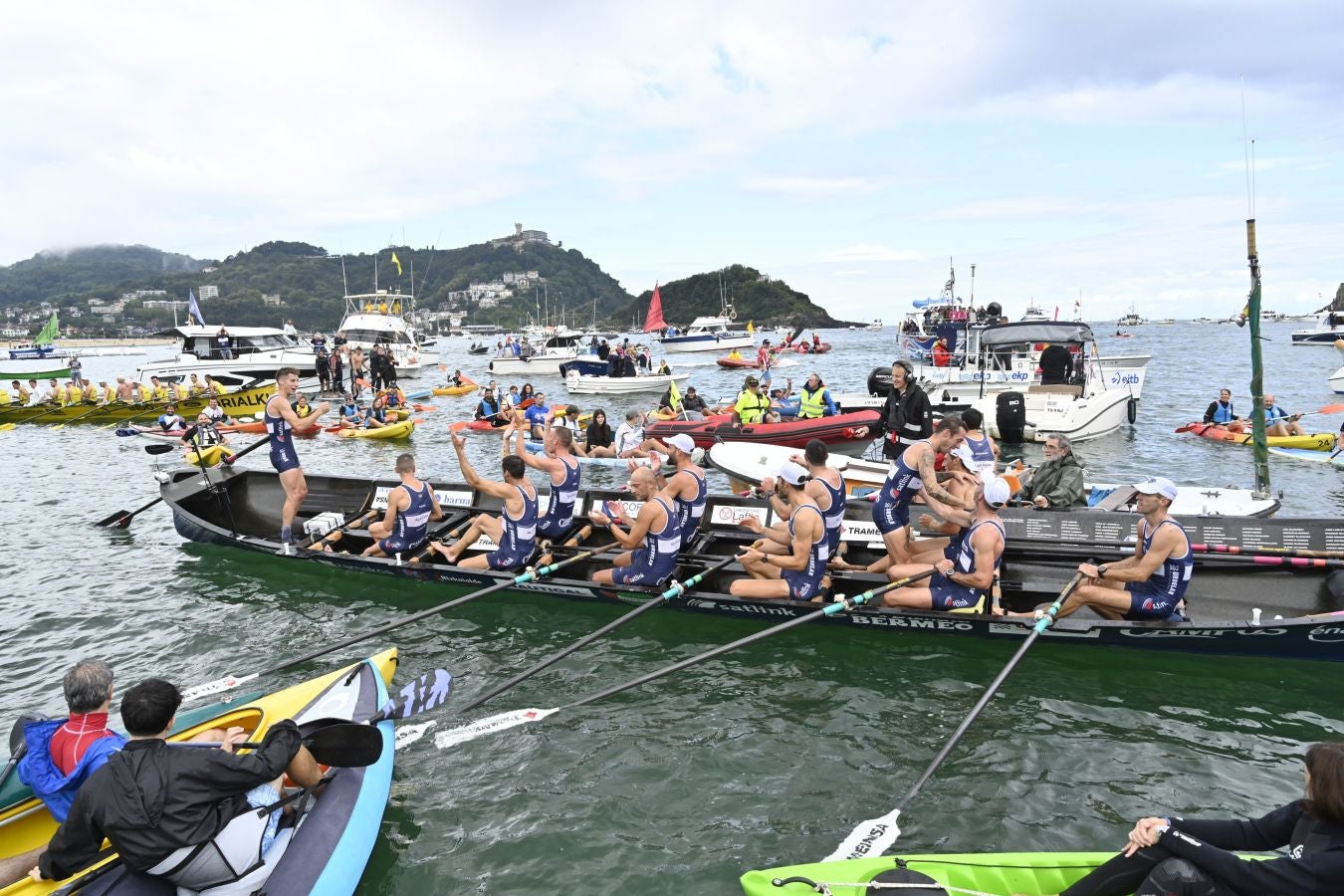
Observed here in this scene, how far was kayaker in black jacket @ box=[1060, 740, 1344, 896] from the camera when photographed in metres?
3.33

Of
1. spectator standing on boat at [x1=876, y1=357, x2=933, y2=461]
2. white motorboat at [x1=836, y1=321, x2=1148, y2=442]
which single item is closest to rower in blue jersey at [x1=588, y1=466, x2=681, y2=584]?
spectator standing on boat at [x1=876, y1=357, x2=933, y2=461]

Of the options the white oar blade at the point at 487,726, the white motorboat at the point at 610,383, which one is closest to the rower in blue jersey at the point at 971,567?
the white oar blade at the point at 487,726

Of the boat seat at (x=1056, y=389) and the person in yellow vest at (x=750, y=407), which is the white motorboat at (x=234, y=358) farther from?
the boat seat at (x=1056, y=389)

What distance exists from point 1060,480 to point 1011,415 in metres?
9.97

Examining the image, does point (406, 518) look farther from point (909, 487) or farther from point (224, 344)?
point (224, 344)

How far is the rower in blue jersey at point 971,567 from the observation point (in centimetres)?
723

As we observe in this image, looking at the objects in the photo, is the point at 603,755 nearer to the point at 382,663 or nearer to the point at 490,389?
the point at 382,663

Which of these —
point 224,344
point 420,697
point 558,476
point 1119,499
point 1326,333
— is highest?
point 224,344

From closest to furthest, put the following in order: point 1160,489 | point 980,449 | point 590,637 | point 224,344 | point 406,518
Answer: point 1160,489
point 590,637
point 980,449
point 406,518
point 224,344

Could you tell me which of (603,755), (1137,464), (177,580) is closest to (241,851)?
(603,755)

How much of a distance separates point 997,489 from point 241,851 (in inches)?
250

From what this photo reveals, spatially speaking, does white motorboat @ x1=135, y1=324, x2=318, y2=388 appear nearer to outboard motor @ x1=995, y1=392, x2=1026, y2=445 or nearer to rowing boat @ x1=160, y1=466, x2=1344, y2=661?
rowing boat @ x1=160, y1=466, x2=1344, y2=661

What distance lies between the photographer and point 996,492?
6961mm

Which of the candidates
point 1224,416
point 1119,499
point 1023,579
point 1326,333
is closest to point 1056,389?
point 1224,416
